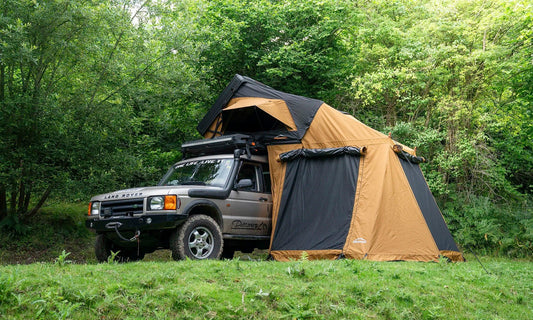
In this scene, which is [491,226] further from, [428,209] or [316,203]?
[316,203]

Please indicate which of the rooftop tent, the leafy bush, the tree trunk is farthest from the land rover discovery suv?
the leafy bush

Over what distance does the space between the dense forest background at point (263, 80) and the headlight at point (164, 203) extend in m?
3.57

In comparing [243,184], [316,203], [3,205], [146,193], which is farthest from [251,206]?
[3,205]

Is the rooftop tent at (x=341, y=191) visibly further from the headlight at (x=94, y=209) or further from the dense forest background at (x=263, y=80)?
the headlight at (x=94, y=209)

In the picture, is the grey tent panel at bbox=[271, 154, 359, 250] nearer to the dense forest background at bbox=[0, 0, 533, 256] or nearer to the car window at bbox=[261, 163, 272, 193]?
the car window at bbox=[261, 163, 272, 193]

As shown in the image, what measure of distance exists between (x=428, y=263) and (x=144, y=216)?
5011mm

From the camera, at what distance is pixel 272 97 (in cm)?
1023

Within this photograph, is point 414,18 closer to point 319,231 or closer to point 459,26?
point 459,26

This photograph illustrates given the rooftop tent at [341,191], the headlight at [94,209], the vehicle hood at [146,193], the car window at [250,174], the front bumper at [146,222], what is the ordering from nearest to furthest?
the front bumper at [146,222] → the vehicle hood at [146,193] → the headlight at [94,209] → the rooftop tent at [341,191] → the car window at [250,174]

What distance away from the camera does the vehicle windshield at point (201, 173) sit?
28.6 ft

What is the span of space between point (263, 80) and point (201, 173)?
24.6ft

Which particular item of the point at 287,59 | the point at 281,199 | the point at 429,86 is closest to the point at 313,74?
the point at 287,59

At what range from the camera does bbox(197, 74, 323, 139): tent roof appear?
384 inches

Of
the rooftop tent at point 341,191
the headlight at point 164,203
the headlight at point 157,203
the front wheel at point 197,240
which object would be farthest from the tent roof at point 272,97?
the headlight at point 157,203
